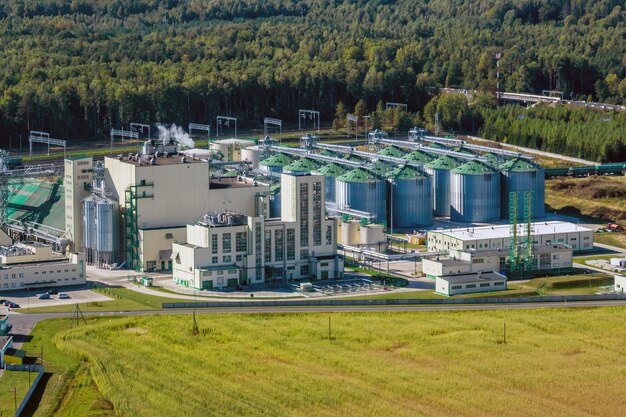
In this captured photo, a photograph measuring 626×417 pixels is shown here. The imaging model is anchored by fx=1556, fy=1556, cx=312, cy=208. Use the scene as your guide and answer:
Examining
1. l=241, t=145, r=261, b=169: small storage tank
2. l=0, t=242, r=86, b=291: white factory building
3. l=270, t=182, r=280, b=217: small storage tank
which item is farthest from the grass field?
l=0, t=242, r=86, b=291: white factory building

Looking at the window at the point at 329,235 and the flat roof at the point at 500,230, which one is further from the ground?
the window at the point at 329,235

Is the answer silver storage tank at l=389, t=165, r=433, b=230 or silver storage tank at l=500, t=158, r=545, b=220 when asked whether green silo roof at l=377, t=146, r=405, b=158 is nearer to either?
silver storage tank at l=500, t=158, r=545, b=220

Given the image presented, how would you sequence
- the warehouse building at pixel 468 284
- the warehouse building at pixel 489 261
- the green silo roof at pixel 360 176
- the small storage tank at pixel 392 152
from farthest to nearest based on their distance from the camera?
the small storage tank at pixel 392 152 → the green silo roof at pixel 360 176 → the warehouse building at pixel 489 261 → the warehouse building at pixel 468 284

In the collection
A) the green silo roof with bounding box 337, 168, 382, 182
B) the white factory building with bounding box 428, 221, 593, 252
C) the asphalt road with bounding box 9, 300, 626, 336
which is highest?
the green silo roof with bounding box 337, 168, 382, 182

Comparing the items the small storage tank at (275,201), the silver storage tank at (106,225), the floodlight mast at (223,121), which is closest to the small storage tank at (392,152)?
the small storage tank at (275,201)

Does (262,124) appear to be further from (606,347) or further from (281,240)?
(606,347)

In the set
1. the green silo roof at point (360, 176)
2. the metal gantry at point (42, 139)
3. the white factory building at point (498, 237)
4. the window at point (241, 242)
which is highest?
the metal gantry at point (42, 139)

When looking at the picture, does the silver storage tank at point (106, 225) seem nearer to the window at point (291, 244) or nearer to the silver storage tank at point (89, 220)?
the silver storage tank at point (89, 220)
